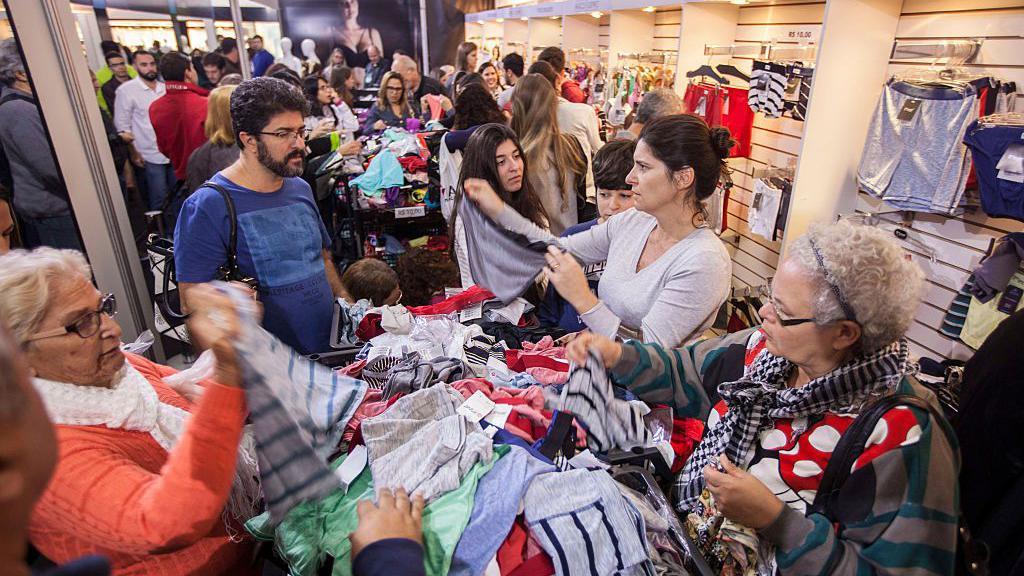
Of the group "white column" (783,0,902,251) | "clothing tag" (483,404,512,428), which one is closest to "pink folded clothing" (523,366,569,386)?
"clothing tag" (483,404,512,428)

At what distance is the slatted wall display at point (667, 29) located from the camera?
6.45m

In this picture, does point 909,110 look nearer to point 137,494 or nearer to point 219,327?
point 219,327

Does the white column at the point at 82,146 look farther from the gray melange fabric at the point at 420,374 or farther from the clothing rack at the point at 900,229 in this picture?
the clothing rack at the point at 900,229

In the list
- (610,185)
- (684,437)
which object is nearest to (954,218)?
(610,185)

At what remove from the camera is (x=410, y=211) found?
455 centimetres

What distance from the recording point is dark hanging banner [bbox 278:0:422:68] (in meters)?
12.4

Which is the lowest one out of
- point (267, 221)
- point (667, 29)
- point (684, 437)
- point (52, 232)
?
point (684, 437)

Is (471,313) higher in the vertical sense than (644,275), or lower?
lower

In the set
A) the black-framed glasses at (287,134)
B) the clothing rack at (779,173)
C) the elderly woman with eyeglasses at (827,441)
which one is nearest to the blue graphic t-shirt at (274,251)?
the black-framed glasses at (287,134)

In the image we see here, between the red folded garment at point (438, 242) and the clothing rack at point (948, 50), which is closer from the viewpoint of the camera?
the clothing rack at point (948, 50)

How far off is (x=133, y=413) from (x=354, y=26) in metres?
13.4

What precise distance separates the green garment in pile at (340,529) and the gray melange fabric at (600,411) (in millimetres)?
336

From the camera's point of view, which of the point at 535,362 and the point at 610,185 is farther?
the point at 610,185

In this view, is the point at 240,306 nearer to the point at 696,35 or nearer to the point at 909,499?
the point at 909,499
